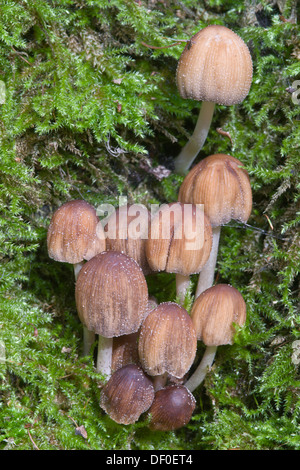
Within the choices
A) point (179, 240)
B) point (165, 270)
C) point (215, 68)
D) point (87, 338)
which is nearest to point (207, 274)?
point (165, 270)

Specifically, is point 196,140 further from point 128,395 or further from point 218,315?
point 128,395

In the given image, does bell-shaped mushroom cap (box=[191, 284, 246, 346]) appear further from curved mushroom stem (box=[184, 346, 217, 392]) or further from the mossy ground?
curved mushroom stem (box=[184, 346, 217, 392])

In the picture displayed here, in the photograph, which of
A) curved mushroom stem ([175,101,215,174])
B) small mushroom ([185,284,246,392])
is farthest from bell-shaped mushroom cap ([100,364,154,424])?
curved mushroom stem ([175,101,215,174])

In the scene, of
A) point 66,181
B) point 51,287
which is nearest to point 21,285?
point 51,287

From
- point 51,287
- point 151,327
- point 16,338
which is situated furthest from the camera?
point 51,287

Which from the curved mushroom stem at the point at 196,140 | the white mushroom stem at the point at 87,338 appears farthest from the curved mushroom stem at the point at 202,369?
the curved mushroom stem at the point at 196,140

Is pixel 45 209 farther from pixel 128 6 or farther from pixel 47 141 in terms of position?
pixel 128 6

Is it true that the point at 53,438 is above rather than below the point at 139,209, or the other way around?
below
